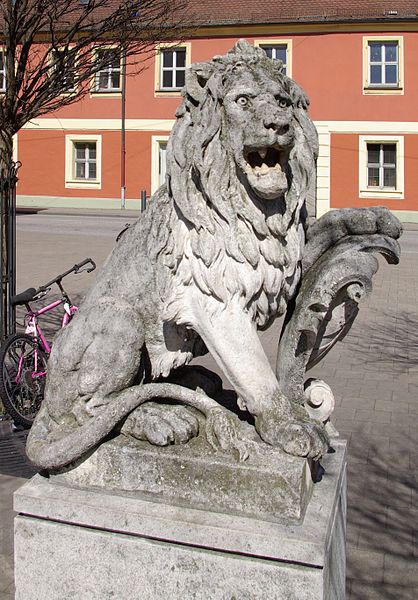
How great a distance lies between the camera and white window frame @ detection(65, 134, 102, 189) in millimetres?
29000

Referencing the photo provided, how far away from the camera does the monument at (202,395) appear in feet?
8.52

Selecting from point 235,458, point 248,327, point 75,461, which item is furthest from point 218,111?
point 75,461

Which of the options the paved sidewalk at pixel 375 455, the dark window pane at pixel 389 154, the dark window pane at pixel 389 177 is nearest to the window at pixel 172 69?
the dark window pane at pixel 389 154

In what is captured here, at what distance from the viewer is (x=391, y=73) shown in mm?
26297

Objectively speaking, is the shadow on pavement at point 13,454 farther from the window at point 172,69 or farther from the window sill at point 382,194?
the window at point 172,69

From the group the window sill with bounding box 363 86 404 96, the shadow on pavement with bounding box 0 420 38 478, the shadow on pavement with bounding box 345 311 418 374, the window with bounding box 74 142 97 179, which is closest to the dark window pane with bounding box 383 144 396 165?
the window sill with bounding box 363 86 404 96

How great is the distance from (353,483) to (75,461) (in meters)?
2.88

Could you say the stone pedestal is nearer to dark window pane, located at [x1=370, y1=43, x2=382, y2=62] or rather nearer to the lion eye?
the lion eye

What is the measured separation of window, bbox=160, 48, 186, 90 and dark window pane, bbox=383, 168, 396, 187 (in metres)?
8.44

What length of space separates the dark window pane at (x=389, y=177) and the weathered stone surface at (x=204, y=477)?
81.3 feet

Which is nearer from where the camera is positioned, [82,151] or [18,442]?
[18,442]

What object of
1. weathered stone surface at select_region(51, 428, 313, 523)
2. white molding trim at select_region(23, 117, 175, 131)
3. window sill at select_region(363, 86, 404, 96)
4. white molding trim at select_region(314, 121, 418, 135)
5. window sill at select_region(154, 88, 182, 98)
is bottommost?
weathered stone surface at select_region(51, 428, 313, 523)

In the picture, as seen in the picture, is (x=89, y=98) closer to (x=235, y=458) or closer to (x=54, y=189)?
(x=54, y=189)

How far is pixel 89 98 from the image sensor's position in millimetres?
28938
